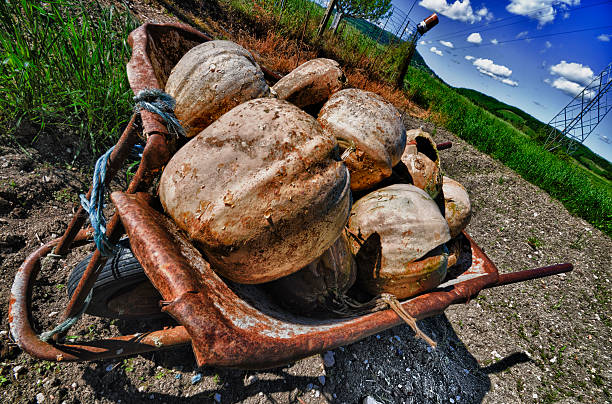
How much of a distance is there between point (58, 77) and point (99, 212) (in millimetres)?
2266

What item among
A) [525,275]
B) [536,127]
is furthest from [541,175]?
[536,127]

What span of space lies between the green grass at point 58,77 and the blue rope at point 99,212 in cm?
160

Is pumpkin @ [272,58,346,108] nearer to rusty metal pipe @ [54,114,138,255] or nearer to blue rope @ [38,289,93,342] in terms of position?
rusty metal pipe @ [54,114,138,255]

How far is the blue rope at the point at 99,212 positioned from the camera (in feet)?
3.51

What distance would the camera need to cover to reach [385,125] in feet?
6.20

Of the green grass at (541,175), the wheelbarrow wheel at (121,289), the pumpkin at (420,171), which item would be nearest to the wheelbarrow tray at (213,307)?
the wheelbarrow wheel at (121,289)

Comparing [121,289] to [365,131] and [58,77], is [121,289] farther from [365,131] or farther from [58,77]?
[58,77]

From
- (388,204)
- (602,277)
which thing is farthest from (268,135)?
(602,277)

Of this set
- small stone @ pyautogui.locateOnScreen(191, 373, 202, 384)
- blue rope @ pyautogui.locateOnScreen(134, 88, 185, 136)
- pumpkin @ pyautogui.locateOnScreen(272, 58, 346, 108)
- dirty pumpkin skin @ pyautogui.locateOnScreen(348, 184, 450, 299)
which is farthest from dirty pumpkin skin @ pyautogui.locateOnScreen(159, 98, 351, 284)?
small stone @ pyautogui.locateOnScreen(191, 373, 202, 384)

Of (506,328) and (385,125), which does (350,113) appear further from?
(506,328)

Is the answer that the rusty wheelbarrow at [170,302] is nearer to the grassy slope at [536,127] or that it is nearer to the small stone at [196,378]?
the small stone at [196,378]

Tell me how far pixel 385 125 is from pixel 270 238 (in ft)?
3.93

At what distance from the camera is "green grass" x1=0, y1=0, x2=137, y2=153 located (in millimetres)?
2322

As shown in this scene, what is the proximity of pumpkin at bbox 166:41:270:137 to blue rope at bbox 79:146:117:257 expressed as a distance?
1.82 feet
